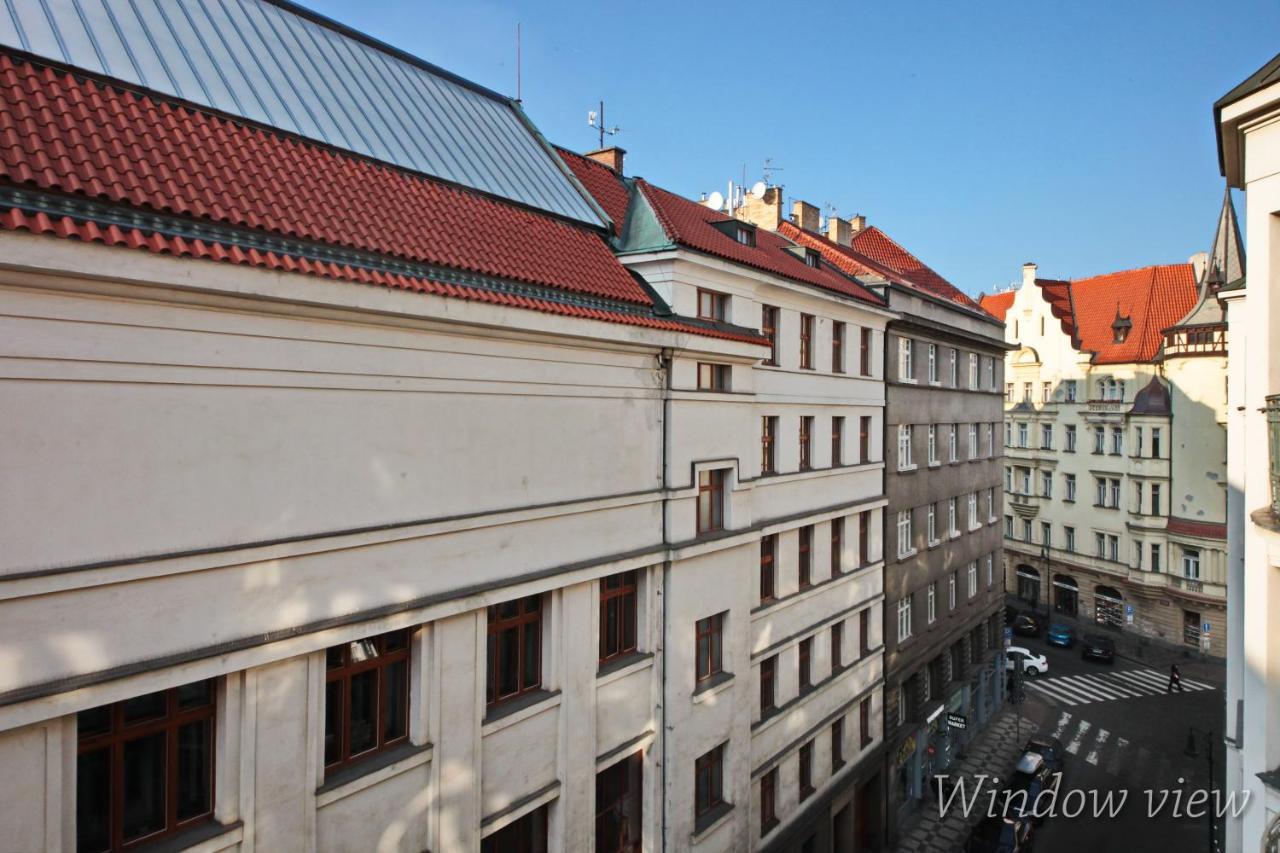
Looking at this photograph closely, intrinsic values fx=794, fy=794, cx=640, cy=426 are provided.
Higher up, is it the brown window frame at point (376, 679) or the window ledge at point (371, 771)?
the brown window frame at point (376, 679)

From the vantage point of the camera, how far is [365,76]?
14297mm

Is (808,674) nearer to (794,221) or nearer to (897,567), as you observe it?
(897,567)

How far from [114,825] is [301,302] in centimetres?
590

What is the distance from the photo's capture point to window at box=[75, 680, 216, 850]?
815 centimetres

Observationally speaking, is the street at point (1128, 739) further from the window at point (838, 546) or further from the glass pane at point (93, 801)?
the glass pane at point (93, 801)

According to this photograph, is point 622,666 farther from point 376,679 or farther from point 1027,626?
point 1027,626

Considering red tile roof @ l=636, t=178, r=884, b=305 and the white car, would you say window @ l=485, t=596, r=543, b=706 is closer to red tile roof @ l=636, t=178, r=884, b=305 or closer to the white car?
red tile roof @ l=636, t=178, r=884, b=305

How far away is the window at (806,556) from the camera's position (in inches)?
820

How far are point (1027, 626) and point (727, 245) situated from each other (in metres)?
38.3

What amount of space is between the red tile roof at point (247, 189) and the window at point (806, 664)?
426 inches

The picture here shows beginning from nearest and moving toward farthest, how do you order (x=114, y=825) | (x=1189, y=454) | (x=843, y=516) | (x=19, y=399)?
(x=19, y=399)
(x=114, y=825)
(x=843, y=516)
(x=1189, y=454)

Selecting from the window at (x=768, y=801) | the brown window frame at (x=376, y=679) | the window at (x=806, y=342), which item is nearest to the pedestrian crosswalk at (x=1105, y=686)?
the window at (x=768, y=801)

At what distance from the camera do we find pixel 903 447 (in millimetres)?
26172

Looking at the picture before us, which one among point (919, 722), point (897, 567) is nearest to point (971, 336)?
point (897, 567)
